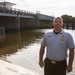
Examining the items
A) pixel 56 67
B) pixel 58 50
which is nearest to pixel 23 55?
pixel 56 67

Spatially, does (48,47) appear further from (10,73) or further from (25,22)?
(25,22)

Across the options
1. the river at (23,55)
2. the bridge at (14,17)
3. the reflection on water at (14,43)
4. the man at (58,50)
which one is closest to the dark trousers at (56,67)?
the man at (58,50)

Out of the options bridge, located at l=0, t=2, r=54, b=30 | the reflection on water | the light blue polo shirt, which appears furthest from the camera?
bridge, located at l=0, t=2, r=54, b=30

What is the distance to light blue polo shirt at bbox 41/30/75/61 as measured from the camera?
156 inches

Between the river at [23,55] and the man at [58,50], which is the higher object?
the man at [58,50]

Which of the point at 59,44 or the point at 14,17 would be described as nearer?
the point at 59,44

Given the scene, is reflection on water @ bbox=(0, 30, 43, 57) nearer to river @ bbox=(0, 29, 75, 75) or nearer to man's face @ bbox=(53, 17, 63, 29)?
river @ bbox=(0, 29, 75, 75)

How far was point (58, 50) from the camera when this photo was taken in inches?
157

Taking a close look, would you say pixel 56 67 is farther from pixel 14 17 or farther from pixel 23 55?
pixel 14 17

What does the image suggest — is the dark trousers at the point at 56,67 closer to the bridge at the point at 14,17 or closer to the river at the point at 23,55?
the river at the point at 23,55

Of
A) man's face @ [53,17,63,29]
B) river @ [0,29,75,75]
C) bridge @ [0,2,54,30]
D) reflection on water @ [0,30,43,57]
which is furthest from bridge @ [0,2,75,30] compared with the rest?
man's face @ [53,17,63,29]

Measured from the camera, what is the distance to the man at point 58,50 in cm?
397

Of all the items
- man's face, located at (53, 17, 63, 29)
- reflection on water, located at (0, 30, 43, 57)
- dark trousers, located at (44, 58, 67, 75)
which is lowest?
reflection on water, located at (0, 30, 43, 57)

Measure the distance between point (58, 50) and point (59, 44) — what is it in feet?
0.38
